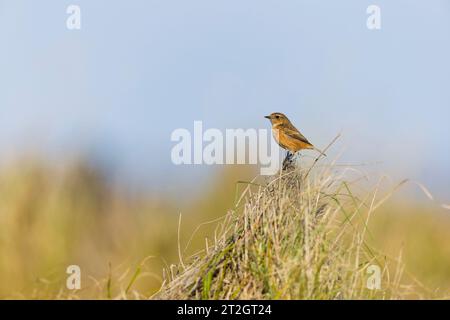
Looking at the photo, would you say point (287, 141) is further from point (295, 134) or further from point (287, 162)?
point (287, 162)

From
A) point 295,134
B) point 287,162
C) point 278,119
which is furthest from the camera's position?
point 278,119

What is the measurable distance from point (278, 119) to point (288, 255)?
3.91 meters

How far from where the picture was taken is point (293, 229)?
13.0 ft

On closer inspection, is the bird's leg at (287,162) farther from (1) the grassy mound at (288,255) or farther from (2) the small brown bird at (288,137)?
(2) the small brown bird at (288,137)

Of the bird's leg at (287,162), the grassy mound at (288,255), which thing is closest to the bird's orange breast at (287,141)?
the bird's leg at (287,162)

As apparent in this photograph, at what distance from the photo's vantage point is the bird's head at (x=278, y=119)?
7625 millimetres

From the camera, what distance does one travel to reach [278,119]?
7.69 meters

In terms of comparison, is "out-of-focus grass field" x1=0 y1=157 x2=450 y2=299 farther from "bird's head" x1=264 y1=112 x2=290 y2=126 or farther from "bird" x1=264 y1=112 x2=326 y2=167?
"bird's head" x1=264 y1=112 x2=290 y2=126

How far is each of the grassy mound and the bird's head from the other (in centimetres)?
331

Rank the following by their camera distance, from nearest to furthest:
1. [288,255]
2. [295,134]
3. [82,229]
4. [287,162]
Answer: [288,255] → [287,162] → [82,229] → [295,134]

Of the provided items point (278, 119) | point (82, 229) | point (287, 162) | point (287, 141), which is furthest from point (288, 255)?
point (278, 119)

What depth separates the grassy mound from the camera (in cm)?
376

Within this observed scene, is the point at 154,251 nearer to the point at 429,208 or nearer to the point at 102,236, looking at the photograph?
the point at 102,236
